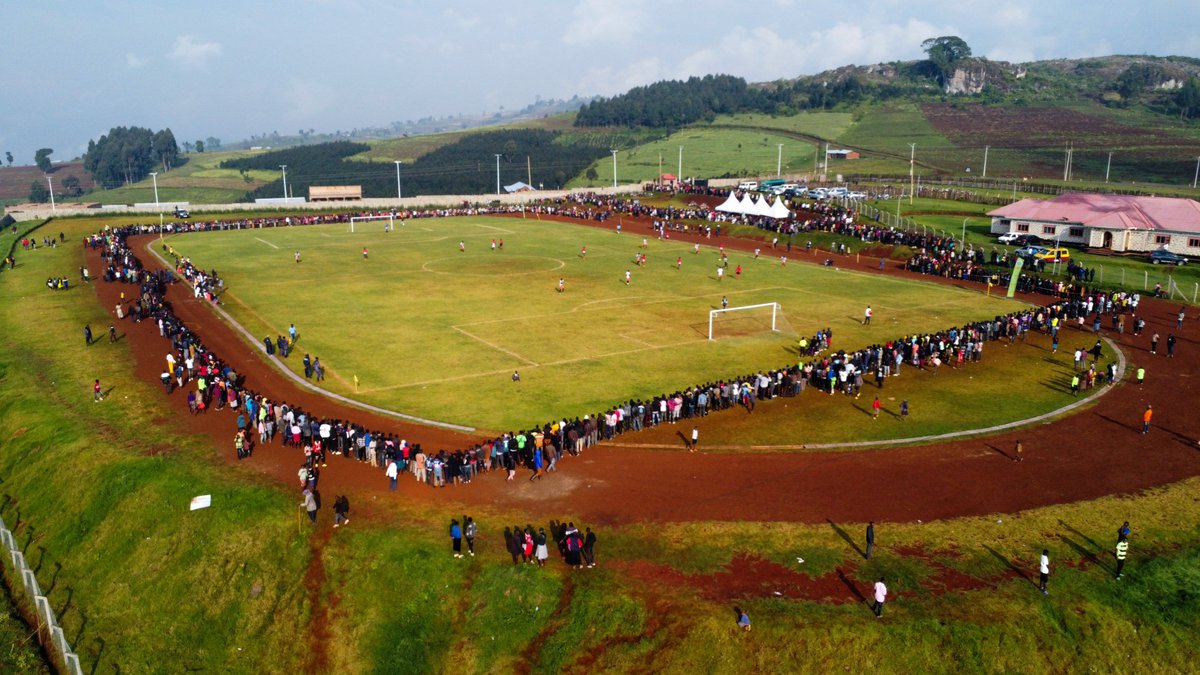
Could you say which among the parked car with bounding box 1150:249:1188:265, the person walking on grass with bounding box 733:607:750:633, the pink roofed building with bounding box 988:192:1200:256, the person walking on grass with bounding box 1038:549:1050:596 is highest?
the pink roofed building with bounding box 988:192:1200:256

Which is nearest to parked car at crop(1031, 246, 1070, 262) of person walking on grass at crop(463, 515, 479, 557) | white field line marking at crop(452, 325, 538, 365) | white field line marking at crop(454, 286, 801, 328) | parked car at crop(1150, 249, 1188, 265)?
parked car at crop(1150, 249, 1188, 265)

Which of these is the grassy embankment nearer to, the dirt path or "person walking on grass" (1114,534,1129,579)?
the dirt path

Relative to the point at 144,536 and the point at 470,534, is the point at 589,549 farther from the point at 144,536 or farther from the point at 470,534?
the point at 144,536

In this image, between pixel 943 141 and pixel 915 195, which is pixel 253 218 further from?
pixel 943 141

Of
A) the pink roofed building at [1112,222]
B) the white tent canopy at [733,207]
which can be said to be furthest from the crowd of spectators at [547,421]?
the white tent canopy at [733,207]

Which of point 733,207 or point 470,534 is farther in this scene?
point 733,207

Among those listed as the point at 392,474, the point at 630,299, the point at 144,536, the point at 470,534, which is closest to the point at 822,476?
the point at 470,534

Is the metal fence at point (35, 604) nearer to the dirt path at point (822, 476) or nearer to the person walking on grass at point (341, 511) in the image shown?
the dirt path at point (822, 476)
